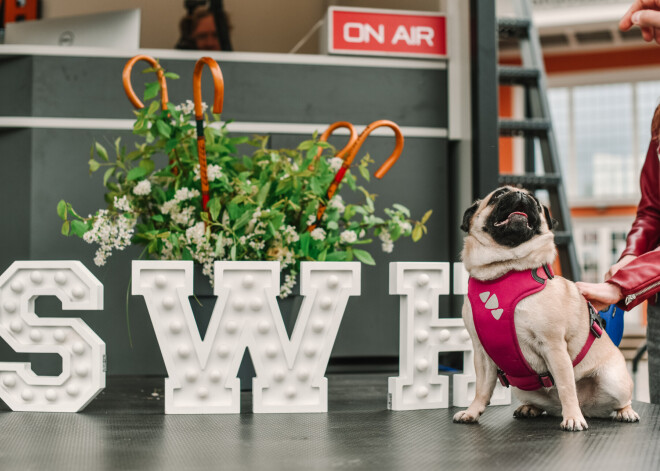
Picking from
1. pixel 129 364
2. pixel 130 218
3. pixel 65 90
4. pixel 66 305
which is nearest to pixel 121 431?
pixel 66 305

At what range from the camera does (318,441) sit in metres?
1.60

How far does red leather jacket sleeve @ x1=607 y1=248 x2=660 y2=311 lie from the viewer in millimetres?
1756

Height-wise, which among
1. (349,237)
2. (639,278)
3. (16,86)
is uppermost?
(16,86)

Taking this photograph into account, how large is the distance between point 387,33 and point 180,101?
35.6 inches

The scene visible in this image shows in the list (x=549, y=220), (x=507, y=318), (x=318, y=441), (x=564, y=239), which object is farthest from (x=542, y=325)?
(x=564, y=239)

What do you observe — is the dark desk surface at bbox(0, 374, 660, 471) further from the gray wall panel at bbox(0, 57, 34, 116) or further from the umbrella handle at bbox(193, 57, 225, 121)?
the gray wall panel at bbox(0, 57, 34, 116)

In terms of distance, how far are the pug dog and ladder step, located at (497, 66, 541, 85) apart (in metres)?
1.65

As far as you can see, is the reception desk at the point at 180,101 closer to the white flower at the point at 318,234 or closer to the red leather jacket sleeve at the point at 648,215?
the white flower at the point at 318,234

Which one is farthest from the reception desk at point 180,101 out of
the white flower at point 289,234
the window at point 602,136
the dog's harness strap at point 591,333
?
the window at point 602,136

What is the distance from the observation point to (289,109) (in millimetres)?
3184

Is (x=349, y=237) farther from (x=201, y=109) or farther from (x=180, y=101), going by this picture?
(x=180, y=101)

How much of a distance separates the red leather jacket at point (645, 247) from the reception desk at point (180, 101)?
126 centimetres

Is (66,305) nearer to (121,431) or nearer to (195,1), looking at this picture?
(121,431)

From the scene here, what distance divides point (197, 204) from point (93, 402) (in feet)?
2.04
